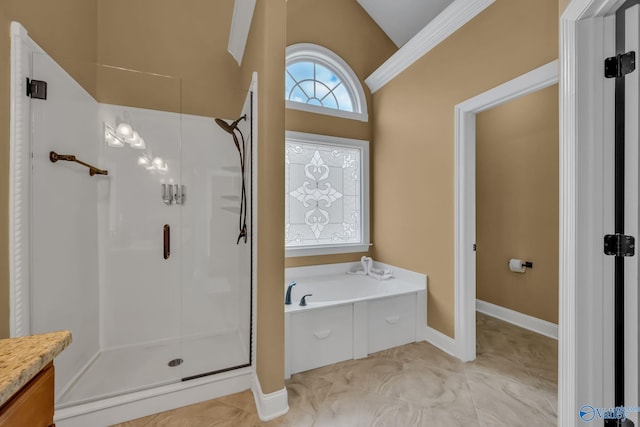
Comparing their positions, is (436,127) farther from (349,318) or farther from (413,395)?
(413,395)

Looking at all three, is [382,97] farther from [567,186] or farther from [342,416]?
[342,416]

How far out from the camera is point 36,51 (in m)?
1.41

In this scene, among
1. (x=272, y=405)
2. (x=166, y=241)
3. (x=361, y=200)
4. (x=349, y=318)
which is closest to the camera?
(x=272, y=405)

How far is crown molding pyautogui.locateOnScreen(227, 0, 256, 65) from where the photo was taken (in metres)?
2.01

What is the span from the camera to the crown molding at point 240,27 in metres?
2.01

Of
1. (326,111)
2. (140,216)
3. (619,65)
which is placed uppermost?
(326,111)

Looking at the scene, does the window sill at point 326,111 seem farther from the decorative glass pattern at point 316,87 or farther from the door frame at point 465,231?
the door frame at point 465,231

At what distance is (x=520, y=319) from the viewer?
9.21ft

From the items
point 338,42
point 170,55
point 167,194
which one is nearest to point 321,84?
point 338,42

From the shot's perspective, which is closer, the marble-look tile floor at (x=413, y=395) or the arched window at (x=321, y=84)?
the marble-look tile floor at (x=413, y=395)

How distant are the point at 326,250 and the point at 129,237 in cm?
185

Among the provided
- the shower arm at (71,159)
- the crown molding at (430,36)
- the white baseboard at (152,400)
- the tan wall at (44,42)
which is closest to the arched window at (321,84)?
the crown molding at (430,36)

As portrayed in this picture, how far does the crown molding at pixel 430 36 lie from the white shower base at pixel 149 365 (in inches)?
117

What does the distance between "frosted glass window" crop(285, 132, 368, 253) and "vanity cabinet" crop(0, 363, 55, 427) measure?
2.24 m
